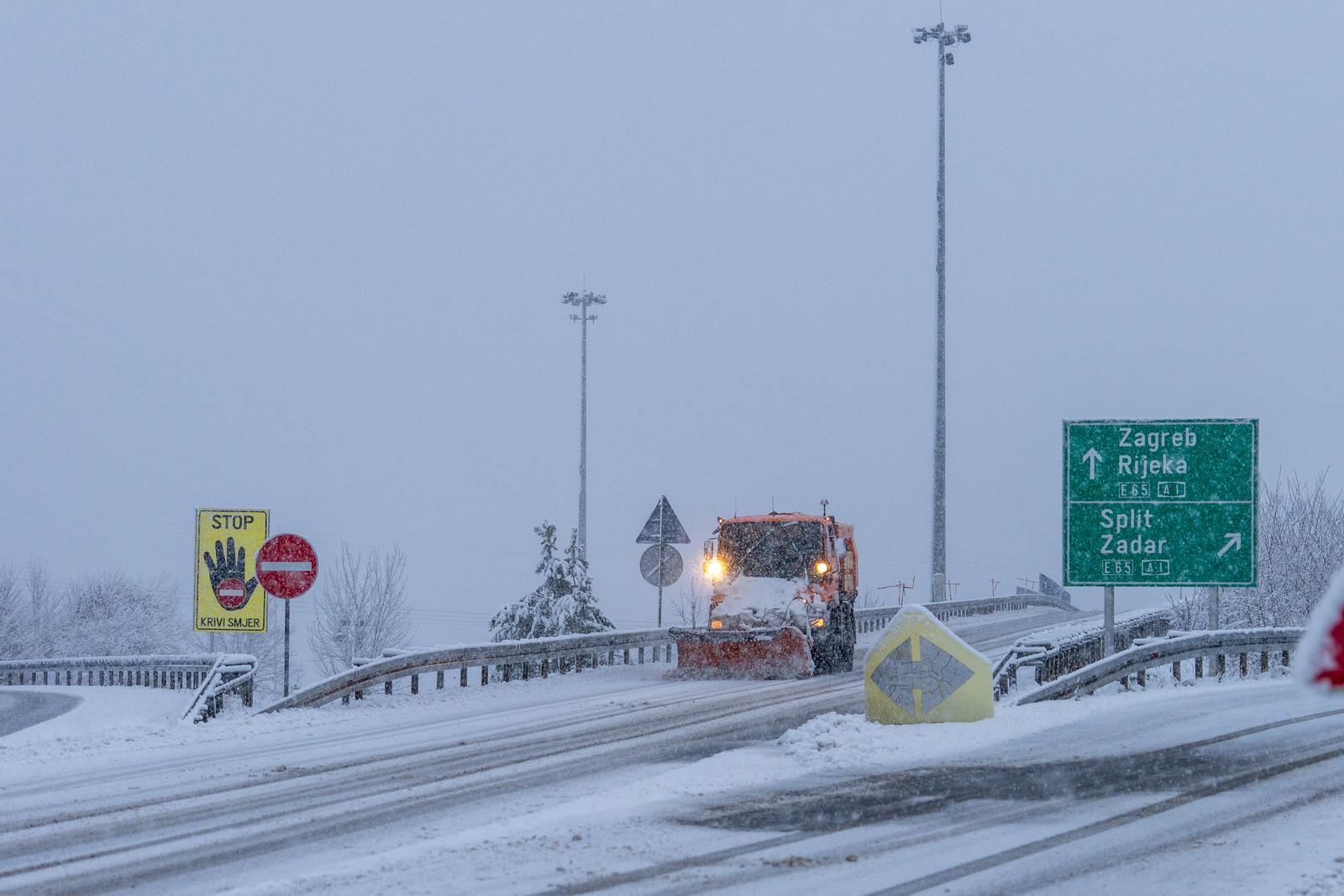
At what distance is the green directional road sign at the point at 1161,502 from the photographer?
62.6 ft

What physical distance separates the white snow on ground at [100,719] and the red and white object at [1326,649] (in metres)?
14.7

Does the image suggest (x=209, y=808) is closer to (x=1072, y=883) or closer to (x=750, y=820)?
(x=750, y=820)

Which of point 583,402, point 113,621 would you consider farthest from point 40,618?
point 583,402

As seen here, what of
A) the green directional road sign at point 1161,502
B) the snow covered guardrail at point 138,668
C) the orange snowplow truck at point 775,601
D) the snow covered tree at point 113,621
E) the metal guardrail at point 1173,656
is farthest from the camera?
the snow covered tree at point 113,621

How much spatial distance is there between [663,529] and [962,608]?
21.5 m

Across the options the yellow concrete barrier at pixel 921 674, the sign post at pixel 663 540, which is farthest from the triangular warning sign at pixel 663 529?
the yellow concrete barrier at pixel 921 674

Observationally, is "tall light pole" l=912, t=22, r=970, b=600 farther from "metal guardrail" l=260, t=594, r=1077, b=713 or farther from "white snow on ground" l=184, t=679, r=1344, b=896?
"white snow on ground" l=184, t=679, r=1344, b=896

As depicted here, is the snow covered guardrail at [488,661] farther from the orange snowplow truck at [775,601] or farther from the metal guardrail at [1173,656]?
the metal guardrail at [1173,656]

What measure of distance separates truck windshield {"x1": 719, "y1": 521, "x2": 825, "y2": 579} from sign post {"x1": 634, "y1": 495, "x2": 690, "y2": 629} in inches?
99.0

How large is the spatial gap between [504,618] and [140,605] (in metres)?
45.8

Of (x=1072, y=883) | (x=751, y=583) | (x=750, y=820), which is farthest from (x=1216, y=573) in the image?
(x=1072, y=883)

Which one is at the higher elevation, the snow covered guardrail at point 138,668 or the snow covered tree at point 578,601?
the snow covered tree at point 578,601

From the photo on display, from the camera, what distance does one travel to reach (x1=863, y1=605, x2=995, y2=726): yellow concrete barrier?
1423 centimetres

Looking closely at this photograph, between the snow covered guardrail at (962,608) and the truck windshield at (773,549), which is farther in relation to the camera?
the snow covered guardrail at (962,608)
